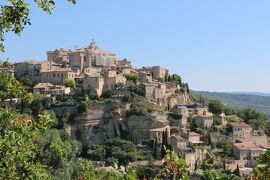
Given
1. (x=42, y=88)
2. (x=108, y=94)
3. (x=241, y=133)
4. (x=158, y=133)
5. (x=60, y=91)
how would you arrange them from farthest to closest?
(x=42, y=88) → (x=60, y=91) → (x=108, y=94) → (x=241, y=133) → (x=158, y=133)

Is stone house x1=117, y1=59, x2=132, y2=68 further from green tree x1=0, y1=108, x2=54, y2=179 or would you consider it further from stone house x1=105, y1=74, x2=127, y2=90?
green tree x1=0, y1=108, x2=54, y2=179

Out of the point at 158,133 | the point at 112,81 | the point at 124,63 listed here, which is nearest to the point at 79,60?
the point at 124,63

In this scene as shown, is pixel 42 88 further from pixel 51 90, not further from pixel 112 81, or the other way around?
pixel 112 81

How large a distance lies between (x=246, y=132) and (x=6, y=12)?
50.0 metres

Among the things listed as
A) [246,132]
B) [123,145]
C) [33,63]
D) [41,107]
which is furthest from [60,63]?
[246,132]

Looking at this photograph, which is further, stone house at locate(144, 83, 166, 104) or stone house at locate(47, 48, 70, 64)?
stone house at locate(47, 48, 70, 64)

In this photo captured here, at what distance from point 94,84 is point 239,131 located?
1710 centimetres

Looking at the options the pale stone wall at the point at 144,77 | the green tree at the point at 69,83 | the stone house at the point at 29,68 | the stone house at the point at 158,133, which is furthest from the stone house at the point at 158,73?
the stone house at the point at 158,133

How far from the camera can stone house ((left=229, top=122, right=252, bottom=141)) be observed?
54.5 metres

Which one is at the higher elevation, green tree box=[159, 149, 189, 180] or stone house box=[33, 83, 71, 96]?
stone house box=[33, 83, 71, 96]

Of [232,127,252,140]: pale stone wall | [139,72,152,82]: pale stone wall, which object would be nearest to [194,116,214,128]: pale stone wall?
[232,127,252,140]: pale stone wall

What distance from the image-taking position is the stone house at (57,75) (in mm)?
61312

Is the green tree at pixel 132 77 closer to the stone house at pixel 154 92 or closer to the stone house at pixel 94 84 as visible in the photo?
the stone house at pixel 154 92

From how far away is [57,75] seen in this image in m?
61.9
